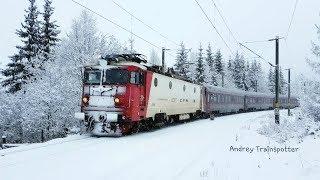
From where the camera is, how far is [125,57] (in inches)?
685

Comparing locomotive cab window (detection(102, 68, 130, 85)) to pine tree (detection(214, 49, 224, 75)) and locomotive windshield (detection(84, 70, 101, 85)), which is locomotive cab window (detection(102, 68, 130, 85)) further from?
pine tree (detection(214, 49, 224, 75))

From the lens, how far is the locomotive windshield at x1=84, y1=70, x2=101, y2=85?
1655cm

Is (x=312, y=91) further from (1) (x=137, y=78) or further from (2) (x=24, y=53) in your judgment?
(2) (x=24, y=53)

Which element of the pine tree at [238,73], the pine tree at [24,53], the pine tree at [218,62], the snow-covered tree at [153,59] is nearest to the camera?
the pine tree at [24,53]

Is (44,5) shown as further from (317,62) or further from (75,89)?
(317,62)

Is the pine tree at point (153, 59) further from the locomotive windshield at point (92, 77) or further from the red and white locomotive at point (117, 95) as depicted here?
the locomotive windshield at point (92, 77)

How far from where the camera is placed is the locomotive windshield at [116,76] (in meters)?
16.2

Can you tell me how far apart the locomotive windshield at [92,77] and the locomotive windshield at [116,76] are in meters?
0.28

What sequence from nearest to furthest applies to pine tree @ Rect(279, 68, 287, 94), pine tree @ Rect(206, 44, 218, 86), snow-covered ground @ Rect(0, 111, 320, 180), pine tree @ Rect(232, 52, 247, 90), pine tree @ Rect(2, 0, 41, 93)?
snow-covered ground @ Rect(0, 111, 320, 180) < pine tree @ Rect(2, 0, 41, 93) < pine tree @ Rect(206, 44, 218, 86) < pine tree @ Rect(232, 52, 247, 90) < pine tree @ Rect(279, 68, 287, 94)

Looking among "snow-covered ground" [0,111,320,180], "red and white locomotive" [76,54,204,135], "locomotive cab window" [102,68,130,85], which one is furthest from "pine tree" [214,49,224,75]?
"snow-covered ground" [0,111,320,180]

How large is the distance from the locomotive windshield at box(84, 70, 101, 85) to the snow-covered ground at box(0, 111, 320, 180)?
3421 millimetres

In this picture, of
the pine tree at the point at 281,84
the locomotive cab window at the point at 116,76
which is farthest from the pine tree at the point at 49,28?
the pine tree at the point at 281,84

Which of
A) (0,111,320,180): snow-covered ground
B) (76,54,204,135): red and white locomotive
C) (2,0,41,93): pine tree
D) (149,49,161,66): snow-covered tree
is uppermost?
(149,49,161,66): snow-covered tree

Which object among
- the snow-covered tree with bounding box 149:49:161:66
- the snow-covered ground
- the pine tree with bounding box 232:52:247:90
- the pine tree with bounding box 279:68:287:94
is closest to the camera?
the snow-covered ground
